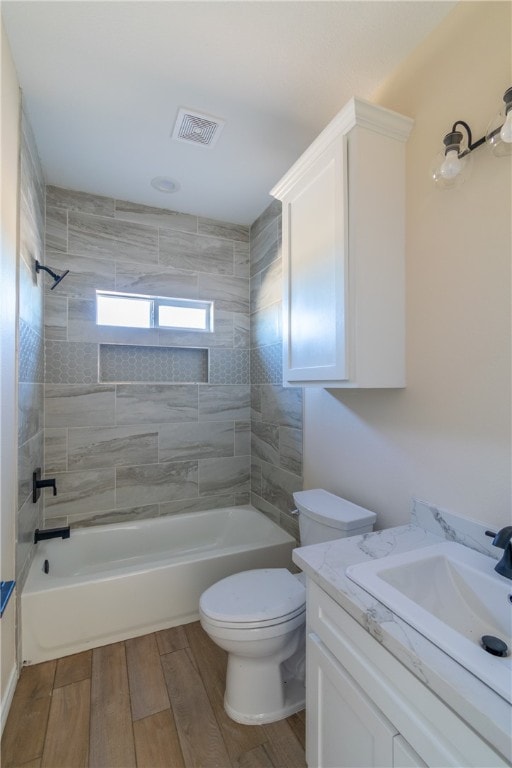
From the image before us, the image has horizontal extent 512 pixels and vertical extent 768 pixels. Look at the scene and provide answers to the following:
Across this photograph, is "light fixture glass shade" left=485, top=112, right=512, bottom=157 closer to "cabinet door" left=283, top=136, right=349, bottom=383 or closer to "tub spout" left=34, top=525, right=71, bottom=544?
"cabinet door" left=283, top=136, right=349, bottom=383

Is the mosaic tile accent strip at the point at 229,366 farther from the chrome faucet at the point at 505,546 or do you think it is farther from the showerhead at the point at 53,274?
the chrome faucet at the point at 505,546

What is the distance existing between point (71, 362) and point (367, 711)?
2.35m

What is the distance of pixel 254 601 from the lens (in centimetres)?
140

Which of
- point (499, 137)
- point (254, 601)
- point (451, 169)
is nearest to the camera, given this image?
point (499, 137)

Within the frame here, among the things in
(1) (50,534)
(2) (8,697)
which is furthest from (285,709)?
(1) (50,534)

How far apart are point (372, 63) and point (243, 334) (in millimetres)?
1787

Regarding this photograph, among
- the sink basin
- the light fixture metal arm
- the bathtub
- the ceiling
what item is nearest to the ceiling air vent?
the ceiling

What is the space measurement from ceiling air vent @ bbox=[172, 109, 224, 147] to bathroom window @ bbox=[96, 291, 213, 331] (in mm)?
1084

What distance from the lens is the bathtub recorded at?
1.70 meters

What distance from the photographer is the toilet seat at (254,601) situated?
4.31 ft

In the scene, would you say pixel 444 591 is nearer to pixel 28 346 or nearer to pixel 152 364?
pixel 28 346

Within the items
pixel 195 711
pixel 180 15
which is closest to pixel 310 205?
pixel 180 15

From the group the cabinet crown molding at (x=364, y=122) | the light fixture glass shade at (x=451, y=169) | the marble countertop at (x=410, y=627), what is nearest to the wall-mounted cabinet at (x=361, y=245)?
the cabinet crown molding at (x=364, y=122)

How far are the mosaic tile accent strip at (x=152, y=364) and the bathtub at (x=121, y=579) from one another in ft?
3.47
